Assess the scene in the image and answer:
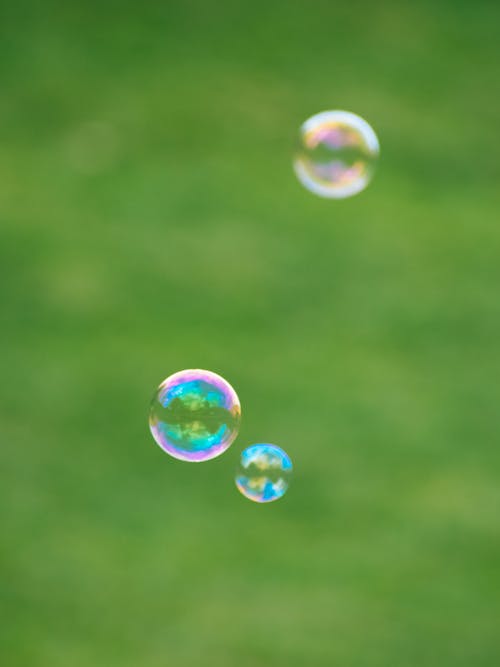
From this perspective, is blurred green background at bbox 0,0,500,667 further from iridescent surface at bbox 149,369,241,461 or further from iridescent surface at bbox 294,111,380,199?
iridescent surface at bbox 294,111,380,199

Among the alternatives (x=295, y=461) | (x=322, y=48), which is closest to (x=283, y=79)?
(x=322, y=48)

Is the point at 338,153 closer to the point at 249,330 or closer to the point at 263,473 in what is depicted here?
the point at 263,473

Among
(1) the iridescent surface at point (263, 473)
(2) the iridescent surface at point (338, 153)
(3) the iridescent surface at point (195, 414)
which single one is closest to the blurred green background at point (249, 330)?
(1) the iridescent surface at point (263, 473)

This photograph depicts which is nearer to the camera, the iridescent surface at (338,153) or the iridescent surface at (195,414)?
the iridescent surface at (195,414)

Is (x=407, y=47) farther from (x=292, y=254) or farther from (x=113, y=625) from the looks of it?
(x=113, y=625)

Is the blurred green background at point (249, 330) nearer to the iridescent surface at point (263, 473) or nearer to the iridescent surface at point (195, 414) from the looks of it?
the iridescent surface at point (263, 473)

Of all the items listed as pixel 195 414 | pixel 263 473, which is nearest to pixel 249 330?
pixel 263 473
